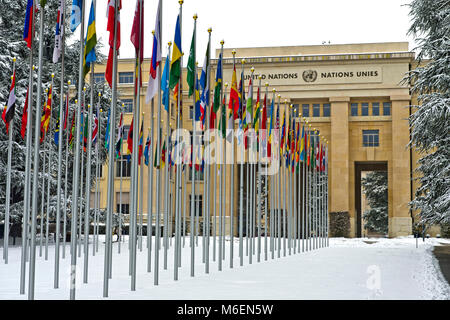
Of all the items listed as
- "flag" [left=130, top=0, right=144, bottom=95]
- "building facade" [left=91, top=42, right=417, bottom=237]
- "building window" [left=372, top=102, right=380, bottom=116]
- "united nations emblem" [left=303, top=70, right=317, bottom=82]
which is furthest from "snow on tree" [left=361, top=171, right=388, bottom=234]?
"flag" [left=130, top=0, right=144, bottom=95]

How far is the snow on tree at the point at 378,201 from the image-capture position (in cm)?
7388

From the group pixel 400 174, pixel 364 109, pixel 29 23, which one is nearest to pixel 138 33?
pixel 29 23

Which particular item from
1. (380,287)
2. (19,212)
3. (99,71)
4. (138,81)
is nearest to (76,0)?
(138,81)

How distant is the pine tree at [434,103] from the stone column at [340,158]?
1104 inches

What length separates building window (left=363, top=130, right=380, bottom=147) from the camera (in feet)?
199

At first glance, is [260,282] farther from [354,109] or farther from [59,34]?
[354,109]

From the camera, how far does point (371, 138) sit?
199ft

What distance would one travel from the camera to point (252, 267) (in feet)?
77.9

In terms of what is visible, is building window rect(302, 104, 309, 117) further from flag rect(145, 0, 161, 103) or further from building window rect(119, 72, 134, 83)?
flag rect(145, 0, 161, 103)

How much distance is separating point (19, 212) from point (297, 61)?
34805 mm

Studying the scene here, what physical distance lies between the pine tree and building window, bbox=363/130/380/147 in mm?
30054

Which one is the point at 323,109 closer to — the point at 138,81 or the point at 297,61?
the point at 297,61

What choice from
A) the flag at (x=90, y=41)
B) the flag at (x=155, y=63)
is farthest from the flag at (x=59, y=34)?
the flag at (x=155, y=63)

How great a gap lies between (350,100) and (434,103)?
3540 centimetres
